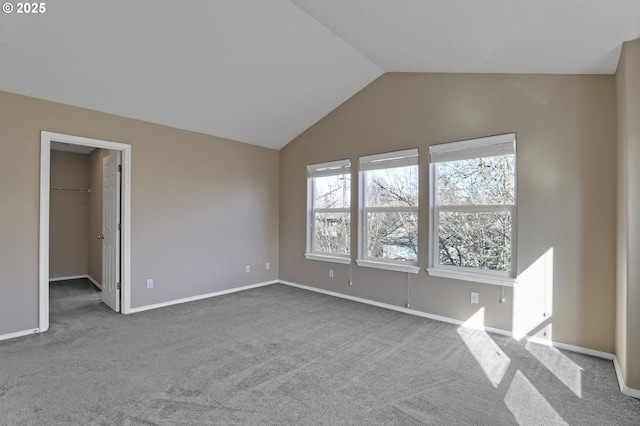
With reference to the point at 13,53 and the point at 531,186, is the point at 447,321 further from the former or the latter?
the point at 13,53

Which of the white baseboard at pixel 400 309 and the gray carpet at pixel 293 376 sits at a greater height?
the white baseboard at pixel 400 309

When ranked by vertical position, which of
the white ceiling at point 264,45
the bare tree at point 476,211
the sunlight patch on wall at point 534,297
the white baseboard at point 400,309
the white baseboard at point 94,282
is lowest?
the white baseboard at point 94,282

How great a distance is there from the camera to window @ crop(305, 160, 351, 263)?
4938 mm

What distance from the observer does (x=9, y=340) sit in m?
3.12

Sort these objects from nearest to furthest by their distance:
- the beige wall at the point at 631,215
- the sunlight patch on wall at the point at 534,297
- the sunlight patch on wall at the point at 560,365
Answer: the beige wall at the point at 631,215, the sunlight patch on wall at the point at 560,365, the sunlight patch on wall at the point at 534,297

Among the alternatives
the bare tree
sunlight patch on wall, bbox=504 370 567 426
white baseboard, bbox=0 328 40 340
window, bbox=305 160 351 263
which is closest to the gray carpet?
sunlight patch on wall, bbox=504 370 567 426

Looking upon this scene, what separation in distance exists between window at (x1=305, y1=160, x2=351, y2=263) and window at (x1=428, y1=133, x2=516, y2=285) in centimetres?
141

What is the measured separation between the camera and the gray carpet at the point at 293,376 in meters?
2.00

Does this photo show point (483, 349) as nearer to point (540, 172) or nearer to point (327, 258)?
point (540, 172)

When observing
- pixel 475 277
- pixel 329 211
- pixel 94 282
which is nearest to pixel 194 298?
pixel 329 211

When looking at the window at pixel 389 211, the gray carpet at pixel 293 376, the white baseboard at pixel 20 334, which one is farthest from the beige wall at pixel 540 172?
the white baseboard at pixel 20 334

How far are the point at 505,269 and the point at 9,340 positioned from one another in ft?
16.8

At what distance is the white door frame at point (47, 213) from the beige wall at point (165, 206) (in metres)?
0.05

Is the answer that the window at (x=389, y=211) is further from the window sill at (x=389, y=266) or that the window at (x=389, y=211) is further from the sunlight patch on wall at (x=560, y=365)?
the sunlight patch on wall at (x=560, y=365)
